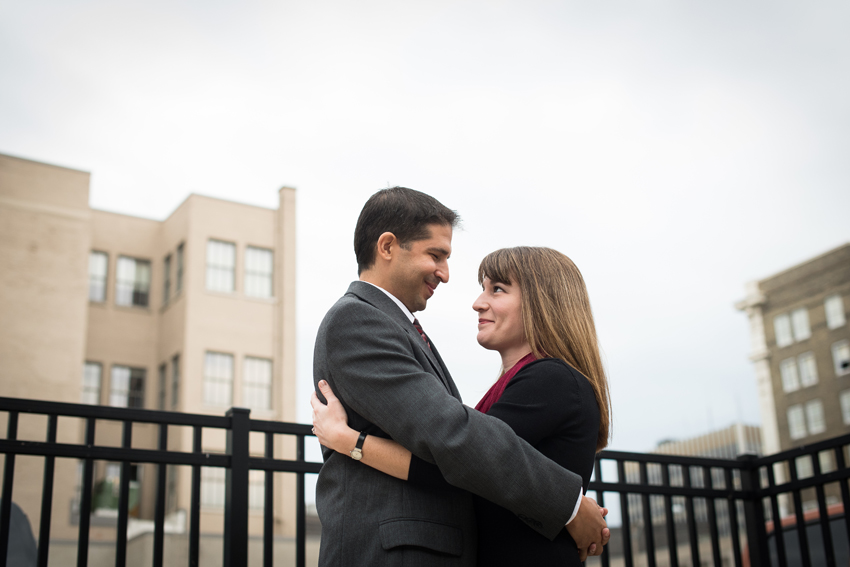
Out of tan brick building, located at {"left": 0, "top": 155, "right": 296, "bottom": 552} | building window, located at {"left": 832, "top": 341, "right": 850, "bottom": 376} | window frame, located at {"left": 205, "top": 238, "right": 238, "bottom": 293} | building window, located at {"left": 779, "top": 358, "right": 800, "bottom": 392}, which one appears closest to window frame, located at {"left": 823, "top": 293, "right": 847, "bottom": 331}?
building window, located at {"left": 832, "top": 341, "right": 850, "bottom": 376}

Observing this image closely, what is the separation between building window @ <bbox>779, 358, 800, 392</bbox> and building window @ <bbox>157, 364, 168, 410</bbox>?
132ft

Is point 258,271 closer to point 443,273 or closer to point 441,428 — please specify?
point 443,273

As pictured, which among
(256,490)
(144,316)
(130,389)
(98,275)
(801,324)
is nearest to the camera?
(256,490)

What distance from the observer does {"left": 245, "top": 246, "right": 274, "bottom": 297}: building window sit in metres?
30.9

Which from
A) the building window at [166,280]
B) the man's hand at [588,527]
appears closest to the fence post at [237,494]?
the man's hand at [588,527]

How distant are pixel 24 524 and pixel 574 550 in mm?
4328

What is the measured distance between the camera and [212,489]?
88.8ft

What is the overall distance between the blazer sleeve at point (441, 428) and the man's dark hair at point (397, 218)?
0.34m

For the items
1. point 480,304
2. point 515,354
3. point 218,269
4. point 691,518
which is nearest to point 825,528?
point 691,518

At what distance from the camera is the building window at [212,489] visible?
26528 mm

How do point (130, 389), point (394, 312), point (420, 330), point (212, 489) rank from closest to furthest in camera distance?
1. point (394, 312)
2. point (420, 330)
3. point (212, 489)
4. point (130, 389)

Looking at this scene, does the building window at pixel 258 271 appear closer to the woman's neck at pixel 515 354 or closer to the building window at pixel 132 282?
the building window at pixel 132 282

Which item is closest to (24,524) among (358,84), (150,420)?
(150,420)

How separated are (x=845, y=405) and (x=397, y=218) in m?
53.2
